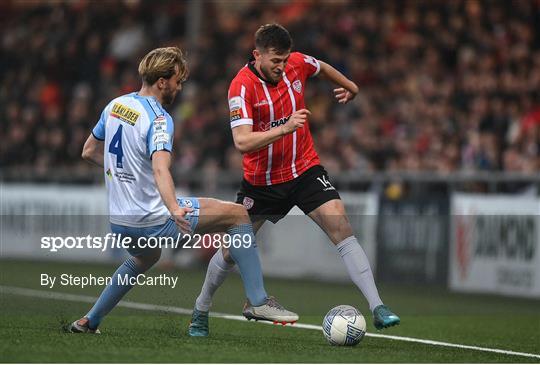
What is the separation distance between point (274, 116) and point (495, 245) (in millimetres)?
6719

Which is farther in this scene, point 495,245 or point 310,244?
point 310,244

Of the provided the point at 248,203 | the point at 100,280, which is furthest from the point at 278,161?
the point at 100,280

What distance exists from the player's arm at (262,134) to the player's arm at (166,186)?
29.7 inches

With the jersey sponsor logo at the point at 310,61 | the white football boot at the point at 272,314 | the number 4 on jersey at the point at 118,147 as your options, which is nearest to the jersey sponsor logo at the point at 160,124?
the number 4 on jersey at the point at 118,147

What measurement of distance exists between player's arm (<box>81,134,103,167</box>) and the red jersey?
1.00 m

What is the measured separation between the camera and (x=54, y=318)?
9602 mm

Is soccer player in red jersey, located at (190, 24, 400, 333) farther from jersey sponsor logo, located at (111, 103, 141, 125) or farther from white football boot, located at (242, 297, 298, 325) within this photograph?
jersey sponsor logo, located at (111, 103, 141, 125)

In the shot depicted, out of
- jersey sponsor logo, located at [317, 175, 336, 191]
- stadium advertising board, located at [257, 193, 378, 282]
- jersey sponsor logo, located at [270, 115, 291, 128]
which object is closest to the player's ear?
jersey sponsor logo, located at [270, 115, 291, 128]

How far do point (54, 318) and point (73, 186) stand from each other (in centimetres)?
1171

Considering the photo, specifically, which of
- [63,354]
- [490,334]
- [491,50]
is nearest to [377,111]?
[491,50]

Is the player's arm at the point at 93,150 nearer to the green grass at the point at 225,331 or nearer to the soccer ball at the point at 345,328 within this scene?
the green grass at the point at 225,331

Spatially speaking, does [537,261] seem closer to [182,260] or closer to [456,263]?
[456,263]

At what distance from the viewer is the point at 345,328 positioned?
27.5 feet

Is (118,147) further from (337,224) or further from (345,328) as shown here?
(345,328)
